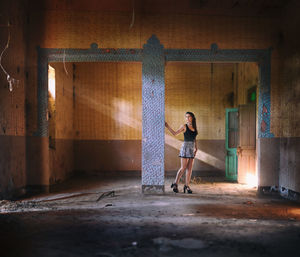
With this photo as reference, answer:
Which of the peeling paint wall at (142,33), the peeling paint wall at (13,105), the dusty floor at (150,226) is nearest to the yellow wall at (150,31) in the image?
the peeling paint wall at (142,33)

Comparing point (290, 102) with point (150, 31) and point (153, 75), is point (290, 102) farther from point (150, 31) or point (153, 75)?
point (150, 31)

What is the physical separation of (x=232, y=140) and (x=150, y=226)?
562 cm

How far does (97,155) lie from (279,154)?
556cm

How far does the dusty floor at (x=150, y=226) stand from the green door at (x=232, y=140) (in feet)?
8.70

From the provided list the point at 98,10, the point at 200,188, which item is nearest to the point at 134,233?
the point at 200,188

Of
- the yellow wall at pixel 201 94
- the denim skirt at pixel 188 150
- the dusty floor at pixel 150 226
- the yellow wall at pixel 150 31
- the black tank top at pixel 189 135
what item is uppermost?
the yellow wall at pixel 150 31

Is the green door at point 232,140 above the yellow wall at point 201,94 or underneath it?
underneath

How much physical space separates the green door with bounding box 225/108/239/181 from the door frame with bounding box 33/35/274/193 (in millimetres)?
2263

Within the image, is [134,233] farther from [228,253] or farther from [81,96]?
[81,96]

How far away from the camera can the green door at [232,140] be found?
8328 mm

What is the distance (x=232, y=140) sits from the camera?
837cm

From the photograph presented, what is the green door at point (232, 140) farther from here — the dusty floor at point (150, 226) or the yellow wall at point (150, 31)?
the dusty floor at point (150, 226)

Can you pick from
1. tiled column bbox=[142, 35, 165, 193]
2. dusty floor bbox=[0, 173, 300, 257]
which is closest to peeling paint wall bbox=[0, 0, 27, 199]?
dusty floor bbox=[0, 173, 300, 257]

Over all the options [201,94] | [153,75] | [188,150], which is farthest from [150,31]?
[201,94]
